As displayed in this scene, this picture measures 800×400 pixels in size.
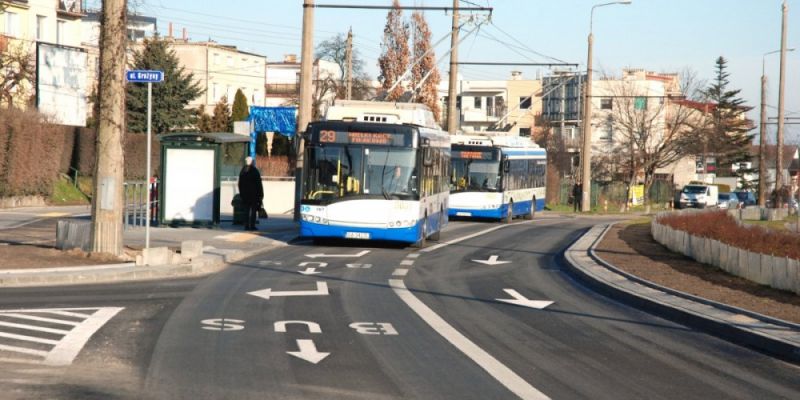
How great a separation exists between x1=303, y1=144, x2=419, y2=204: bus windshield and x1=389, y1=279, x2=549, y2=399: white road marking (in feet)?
29.1

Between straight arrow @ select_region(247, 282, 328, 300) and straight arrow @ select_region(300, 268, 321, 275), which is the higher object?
straight arrow @ select_region(247, 282, 328, 300)

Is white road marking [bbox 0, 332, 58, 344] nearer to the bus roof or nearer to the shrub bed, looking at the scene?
the shrub bed

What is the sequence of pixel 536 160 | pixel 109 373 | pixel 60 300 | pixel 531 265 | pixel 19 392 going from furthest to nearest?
pixel 536 160 < pixel 531 265 < pixel 60 300 < pixel 109 373 < pixel 19 392

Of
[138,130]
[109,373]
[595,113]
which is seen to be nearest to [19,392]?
[109,373]

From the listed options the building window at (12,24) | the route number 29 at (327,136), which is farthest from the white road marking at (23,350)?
the building window at (12,24)

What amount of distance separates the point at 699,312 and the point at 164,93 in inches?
2093

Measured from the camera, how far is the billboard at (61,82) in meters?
51.5

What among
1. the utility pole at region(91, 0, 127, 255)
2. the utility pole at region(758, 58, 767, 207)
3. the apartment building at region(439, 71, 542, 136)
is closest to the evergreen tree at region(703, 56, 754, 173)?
the apartment building at region(439, 71, 542, 136)

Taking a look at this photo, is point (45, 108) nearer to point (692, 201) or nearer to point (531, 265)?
point (531, 265)

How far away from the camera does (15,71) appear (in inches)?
2164

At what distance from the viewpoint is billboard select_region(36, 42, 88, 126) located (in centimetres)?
5147

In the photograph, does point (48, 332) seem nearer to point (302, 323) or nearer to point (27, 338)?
point (27, 338)

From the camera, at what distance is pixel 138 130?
61094mm

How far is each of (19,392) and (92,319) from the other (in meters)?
4.31
